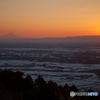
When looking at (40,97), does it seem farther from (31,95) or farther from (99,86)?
(99,86)

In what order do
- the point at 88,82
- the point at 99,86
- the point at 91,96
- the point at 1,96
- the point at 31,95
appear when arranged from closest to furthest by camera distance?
the point at 1,96, the point at 91,96, the point at 31,95, the point at 99,86, the point at 88,82

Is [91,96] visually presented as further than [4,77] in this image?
No

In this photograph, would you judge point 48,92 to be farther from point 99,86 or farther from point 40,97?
point 99,86

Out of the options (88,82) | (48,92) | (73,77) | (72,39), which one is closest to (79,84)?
(88,82)

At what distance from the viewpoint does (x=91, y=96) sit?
605 cm

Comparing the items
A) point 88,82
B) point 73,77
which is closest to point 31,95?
point 88,82

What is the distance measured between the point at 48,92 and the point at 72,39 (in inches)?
6118

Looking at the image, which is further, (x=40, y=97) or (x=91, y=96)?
(x=40, y=97)

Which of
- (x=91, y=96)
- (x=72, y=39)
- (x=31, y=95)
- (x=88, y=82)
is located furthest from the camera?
(x=72, y=39)

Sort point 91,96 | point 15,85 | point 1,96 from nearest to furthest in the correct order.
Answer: point 1,96
point 91,96
point 15,85

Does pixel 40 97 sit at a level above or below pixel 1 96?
below

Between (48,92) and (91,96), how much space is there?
1.91 m

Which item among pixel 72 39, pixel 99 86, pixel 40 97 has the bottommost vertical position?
pixel 99 86

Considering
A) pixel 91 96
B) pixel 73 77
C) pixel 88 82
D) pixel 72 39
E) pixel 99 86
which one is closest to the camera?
pixel 91 96
